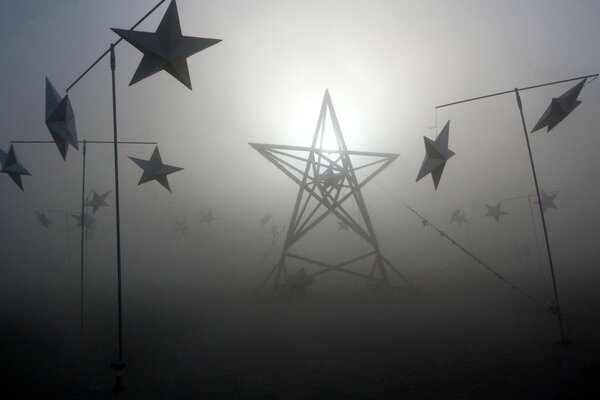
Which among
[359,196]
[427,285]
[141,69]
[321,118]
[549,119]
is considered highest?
[321,118]

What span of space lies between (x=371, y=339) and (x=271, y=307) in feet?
13.0

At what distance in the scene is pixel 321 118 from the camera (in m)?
10.5

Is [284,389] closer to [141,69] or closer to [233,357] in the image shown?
[233,357]

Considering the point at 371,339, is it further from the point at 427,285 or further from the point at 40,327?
the point at 40,327

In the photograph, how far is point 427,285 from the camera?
38.4ft

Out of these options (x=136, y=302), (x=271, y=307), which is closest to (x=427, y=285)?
(x=271, y=307)

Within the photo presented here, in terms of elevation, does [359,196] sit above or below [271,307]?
above

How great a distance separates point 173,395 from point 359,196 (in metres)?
8.09

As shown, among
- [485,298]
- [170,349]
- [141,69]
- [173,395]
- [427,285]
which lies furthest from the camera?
[427,285]

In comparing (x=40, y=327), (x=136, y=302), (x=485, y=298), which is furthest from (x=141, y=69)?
(x=485, y=298)

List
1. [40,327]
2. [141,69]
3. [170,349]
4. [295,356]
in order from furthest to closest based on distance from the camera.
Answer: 1. [40,327]
2. [170,349]
3. [295,356]
4. [141,69]

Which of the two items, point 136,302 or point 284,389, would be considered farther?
point 136,302

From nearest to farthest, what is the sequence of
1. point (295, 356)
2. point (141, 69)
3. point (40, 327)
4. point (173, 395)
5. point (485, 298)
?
point (173, 395) → point (141, 69) → point (295, 356) → point (40, 327) → point (485, 298)

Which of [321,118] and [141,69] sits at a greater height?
[321,118]
